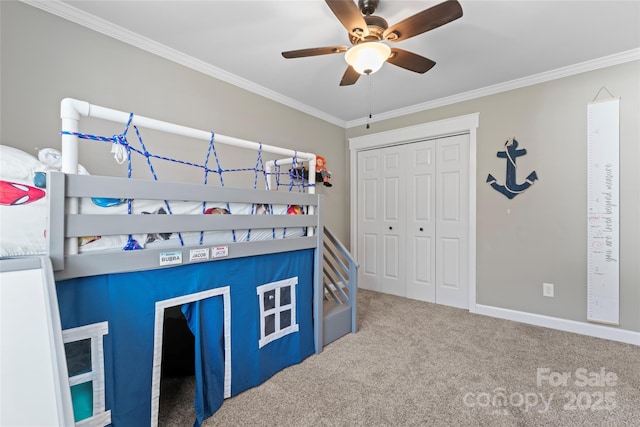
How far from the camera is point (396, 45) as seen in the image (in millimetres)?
2250

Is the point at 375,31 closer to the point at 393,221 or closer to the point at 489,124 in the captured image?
the point at 489,124

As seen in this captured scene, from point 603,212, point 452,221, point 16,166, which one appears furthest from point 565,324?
point 16,166

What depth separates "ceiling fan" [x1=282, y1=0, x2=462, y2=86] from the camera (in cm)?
137

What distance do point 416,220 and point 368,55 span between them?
91.4 inches

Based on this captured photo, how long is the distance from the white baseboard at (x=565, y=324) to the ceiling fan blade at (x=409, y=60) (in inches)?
97.2

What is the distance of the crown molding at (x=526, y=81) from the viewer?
2.34 m

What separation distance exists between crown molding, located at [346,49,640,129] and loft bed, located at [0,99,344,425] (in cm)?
230

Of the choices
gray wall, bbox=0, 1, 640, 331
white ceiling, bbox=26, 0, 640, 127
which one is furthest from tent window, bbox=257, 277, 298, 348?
white ceiling, bbox=26, 0, 640, 127

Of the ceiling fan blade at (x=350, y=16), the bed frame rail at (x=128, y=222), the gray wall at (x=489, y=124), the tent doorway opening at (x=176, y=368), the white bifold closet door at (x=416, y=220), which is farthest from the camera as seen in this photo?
the white bifold closet door at (x=416, y=220)

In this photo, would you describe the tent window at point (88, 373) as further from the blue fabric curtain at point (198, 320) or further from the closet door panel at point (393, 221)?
the closet door panel at point (393, 221)

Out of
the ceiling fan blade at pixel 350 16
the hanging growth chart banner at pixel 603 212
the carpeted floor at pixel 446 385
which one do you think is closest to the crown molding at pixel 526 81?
the hanging growth chart banner at pixel 603 212

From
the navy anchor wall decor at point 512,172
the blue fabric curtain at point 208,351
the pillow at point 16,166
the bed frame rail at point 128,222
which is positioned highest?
the navy anchor wall decor at point 512,172

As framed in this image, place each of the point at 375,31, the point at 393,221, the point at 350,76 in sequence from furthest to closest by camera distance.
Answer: the point at 393,221, the point at 350,76, the point at 375,31

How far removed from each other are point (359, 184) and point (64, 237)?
3387mm
